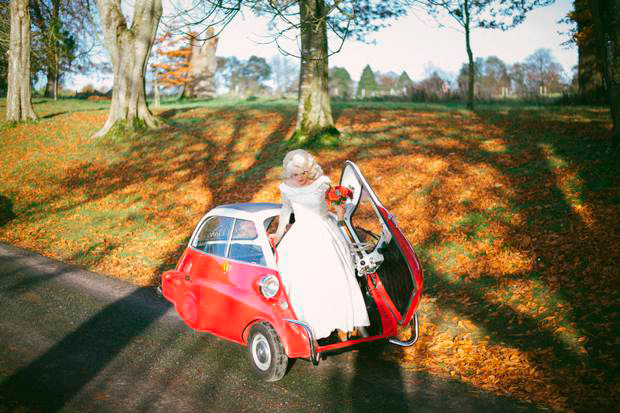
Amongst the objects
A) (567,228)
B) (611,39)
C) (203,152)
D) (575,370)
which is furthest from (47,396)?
(203,152)

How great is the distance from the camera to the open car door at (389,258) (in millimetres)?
4918

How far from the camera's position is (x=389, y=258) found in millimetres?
5496

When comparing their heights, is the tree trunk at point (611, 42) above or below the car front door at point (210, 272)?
above

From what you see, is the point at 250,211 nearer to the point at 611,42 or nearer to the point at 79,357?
the point at 79,357

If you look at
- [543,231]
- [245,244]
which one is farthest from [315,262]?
[543,231]

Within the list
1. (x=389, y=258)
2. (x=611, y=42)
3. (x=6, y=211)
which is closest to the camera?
(x=389, y=258)

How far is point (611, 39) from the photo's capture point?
10.0 meters

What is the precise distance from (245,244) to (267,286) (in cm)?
73

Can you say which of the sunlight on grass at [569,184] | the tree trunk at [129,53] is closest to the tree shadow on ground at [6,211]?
the tree trunk at [129,53]

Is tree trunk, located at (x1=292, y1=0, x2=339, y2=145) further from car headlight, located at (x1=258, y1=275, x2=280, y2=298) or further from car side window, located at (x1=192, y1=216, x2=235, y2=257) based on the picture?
car headlight, located at (x1=258, y1=275, x2=280, y2=298)

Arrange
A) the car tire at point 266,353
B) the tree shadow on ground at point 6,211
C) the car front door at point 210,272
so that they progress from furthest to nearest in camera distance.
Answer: the tree shadow on ground at point 6,211
the car front door at point 210,272
the car tire at point 266,353

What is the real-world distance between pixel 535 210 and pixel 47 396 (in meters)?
8.40

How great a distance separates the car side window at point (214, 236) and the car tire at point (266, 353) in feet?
3.64

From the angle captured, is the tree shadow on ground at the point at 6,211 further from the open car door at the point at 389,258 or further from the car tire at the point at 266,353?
the open car door at the point at 389,258
